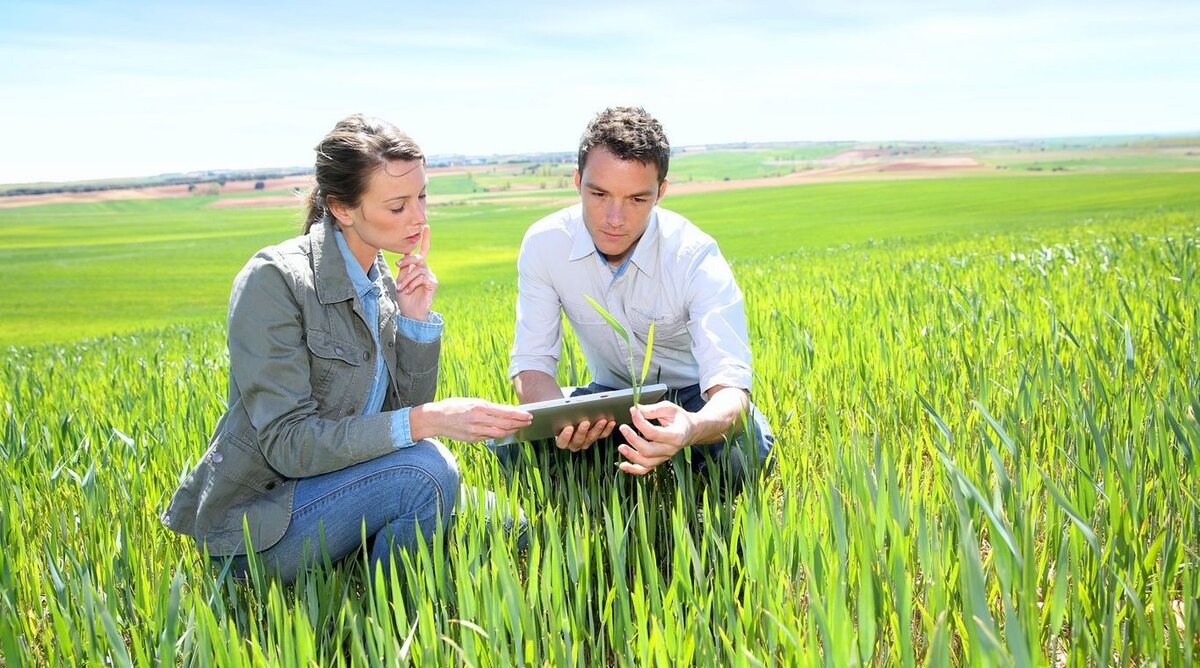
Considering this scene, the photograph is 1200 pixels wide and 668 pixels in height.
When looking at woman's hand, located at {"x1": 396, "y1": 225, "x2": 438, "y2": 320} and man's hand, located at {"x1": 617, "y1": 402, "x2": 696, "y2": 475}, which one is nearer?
man's hand, located at {"x1": 617, "y1": 402, "x2": 696, "y2": 475}

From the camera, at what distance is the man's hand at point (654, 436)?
216 centimetres

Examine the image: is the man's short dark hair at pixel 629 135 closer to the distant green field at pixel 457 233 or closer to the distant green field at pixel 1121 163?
the distant green field at pixel 457 233

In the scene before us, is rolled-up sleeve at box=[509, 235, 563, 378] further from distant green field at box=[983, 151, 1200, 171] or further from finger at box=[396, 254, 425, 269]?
distant green field at box=[983, 151, 1200, 171]

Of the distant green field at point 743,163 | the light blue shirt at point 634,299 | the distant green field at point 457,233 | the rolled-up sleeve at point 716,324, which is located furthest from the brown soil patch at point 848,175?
the rolled-up sleeve at point 716,324

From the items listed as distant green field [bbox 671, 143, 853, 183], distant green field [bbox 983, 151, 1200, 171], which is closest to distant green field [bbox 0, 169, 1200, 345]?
distant green field [bbox 983, 151, 1200, 171]

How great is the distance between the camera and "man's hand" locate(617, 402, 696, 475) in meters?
2.16

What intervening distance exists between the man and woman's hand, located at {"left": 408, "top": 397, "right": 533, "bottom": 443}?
27cm

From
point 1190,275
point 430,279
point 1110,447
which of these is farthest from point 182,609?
point 1190,275

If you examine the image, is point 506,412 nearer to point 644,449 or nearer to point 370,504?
point 644,449

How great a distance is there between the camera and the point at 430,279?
271 cm

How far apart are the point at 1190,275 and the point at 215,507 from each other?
470cm

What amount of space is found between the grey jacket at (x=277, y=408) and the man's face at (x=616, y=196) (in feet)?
2.65

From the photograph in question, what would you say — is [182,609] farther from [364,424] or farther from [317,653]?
[364,424]

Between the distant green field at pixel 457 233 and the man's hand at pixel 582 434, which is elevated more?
the man's hand at pixel 582 434
